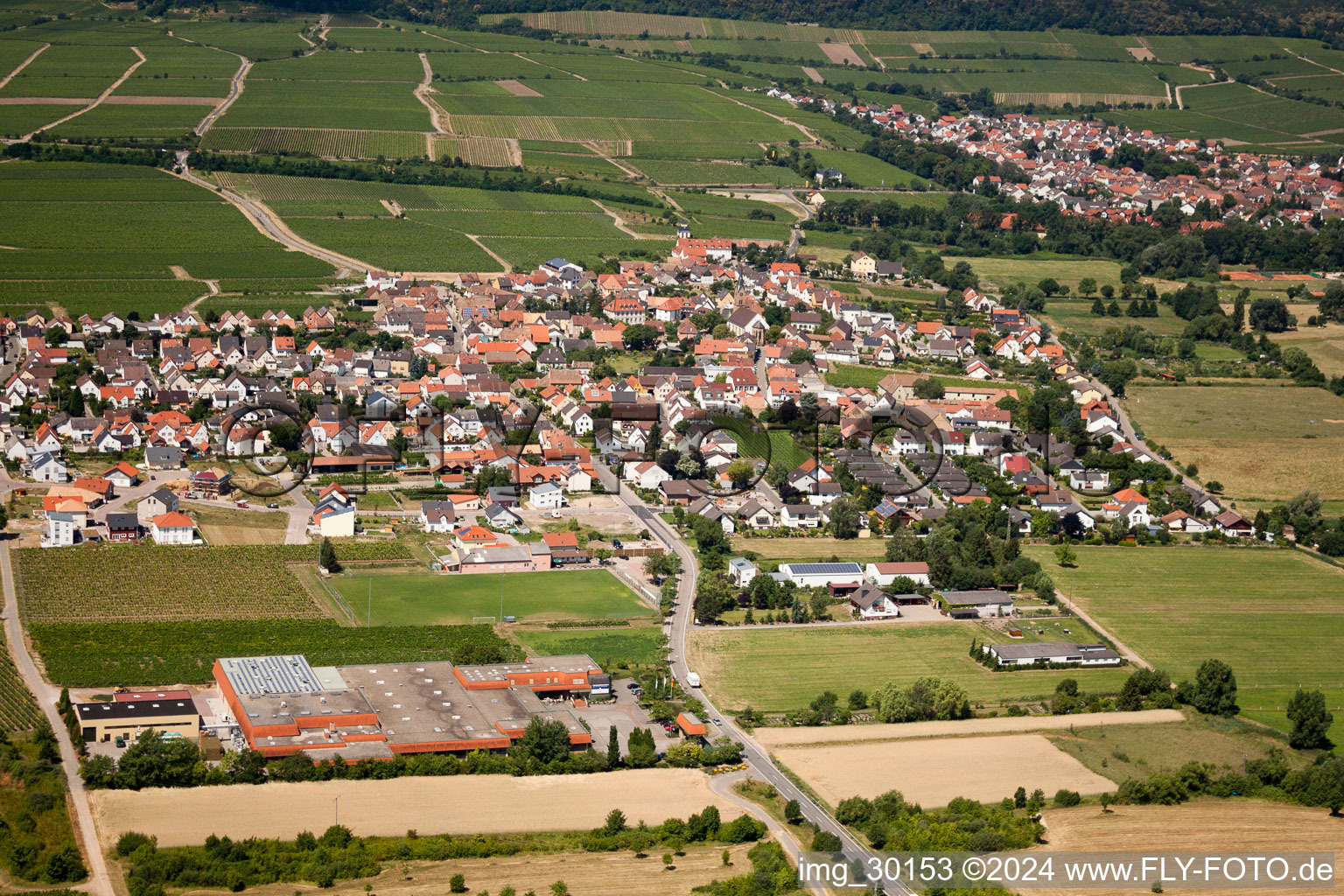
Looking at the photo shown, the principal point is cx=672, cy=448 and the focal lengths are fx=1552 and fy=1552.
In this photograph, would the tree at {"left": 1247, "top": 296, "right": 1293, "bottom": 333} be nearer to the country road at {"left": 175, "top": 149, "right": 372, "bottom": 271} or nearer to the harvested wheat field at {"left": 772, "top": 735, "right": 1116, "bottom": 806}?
the country road at {"left": 175, "top": 149, "right": 372, "bottom": 271}

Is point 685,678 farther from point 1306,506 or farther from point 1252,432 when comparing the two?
point 1252,432

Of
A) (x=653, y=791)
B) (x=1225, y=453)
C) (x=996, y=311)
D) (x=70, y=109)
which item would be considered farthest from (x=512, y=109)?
(x=653, y=791)

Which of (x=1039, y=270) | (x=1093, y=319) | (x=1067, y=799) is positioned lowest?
(x=1067, y=799)

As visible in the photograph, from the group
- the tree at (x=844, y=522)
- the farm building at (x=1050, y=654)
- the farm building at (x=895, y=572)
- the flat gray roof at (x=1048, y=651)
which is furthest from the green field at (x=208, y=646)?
the tree at (x=844, y=522)

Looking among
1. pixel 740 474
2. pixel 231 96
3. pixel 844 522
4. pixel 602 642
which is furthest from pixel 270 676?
pixel 231 96

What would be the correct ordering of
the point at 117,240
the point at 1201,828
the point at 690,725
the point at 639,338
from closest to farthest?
1. the point at 1201,828
2. the point at 690,725
3. the point at 639,338
4. the point at 117,240

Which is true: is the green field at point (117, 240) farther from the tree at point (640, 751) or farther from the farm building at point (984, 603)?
the tree at point (640, 751)
